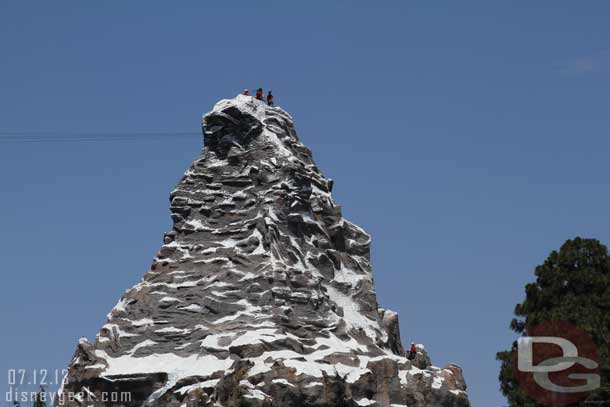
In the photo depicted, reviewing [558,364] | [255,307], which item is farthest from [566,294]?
[255,307]

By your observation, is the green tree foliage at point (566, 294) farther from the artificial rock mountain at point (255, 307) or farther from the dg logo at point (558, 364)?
the artificial rock mountain at point (255, 307)

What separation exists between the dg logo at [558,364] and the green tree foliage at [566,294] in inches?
32.5

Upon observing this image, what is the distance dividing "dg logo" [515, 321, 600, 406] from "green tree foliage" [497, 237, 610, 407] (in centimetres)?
82

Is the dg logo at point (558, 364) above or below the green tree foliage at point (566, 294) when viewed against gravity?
below

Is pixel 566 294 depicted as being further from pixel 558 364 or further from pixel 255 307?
pixel 255 307

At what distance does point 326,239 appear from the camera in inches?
6334

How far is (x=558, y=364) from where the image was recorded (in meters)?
101

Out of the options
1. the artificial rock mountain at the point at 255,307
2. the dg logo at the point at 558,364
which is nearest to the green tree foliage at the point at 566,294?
the dg logo at the point at 558,364

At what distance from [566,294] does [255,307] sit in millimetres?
48777

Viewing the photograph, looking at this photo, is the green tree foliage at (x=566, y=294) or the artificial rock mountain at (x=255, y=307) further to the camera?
the artificial rock mountain at (x=255, y=307)

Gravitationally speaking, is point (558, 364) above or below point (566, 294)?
below

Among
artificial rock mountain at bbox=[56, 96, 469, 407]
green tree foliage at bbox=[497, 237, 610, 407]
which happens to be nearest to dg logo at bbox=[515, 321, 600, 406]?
green tree foliage at bbox=[497, 237, 610, 407]

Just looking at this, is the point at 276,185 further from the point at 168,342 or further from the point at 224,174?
the point at 168,342

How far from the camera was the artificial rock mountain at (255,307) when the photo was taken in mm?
142500
